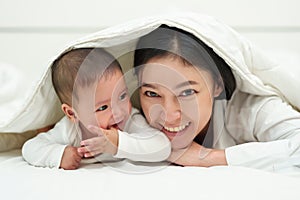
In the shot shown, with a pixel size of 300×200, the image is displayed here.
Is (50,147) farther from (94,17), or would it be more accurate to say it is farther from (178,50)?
(94,17)

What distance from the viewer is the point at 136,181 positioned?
2.59ft

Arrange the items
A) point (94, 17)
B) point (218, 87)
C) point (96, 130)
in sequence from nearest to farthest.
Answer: point (96, 130) < point (218, 87) < point (94, 17)

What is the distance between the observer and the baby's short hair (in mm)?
888

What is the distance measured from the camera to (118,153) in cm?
89

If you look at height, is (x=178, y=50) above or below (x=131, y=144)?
above

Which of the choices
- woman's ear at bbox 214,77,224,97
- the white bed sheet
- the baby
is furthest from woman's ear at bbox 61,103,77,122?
woman's ear at bbox 214,77,224,97

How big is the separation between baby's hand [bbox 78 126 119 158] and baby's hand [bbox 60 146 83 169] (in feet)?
0.06

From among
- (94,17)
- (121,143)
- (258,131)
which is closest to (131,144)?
(121,143)

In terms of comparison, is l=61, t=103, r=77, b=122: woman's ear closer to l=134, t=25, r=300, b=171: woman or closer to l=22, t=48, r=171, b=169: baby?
l=22, t=48, r=171, b=169: baby

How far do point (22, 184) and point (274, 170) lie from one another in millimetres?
432

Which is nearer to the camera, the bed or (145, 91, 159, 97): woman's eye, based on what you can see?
the bed

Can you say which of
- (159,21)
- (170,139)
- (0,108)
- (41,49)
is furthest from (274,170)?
(41,49)

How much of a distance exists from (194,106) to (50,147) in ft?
0.93

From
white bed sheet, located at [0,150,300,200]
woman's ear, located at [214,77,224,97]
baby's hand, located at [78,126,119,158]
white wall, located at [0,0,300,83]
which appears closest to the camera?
white bed sheet, located at [0,150,300,200]
